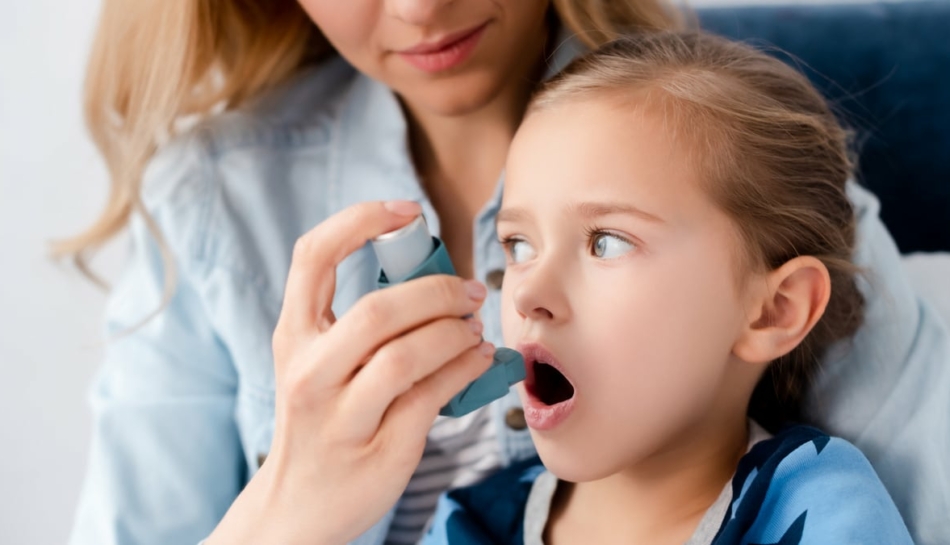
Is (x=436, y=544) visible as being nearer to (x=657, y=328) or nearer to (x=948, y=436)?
(x=657, y=328)

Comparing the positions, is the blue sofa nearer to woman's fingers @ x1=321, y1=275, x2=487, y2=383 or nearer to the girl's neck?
the girl's neck

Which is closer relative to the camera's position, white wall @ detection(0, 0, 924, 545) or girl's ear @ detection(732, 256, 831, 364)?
girl's ear @ detection(732, 256, 831, 364)

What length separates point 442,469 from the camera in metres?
1.21

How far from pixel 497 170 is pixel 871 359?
0.50 meters

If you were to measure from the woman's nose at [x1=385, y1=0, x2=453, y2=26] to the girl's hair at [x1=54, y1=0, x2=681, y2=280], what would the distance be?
0.22 meters

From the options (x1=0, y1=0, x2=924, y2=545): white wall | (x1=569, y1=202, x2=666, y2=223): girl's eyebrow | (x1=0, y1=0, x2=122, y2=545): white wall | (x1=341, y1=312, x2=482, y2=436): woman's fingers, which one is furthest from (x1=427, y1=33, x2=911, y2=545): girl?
(x1=0, y1=0, x2=122, y2=545): white wall

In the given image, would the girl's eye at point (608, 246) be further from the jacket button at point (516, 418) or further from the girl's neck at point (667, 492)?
the jacket button at point (516, 418)

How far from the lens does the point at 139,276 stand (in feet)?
4.18

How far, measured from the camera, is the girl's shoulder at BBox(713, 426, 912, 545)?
842 millimetres

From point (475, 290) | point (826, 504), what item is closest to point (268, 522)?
point (475, 290)

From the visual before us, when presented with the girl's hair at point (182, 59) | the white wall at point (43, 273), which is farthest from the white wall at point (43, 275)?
the girl's hair at point (182, 59)

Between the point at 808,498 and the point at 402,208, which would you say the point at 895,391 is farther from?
the point at 402,208

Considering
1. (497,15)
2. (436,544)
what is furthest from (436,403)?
(497,15)

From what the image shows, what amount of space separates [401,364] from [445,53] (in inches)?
16.1
